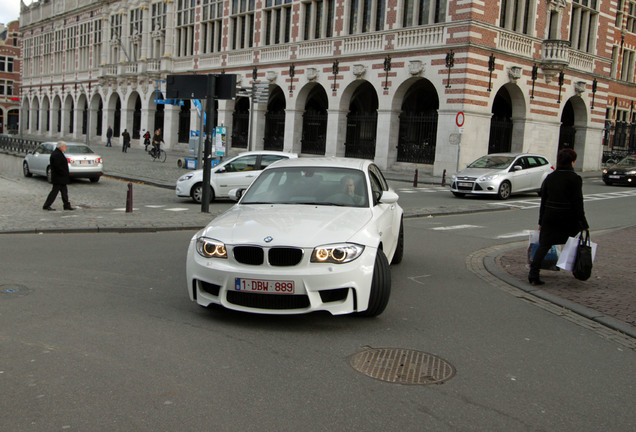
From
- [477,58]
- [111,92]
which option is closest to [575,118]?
[477,58]

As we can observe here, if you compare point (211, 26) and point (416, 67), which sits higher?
point (211, 26)

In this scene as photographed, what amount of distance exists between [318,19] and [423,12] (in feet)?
25.0

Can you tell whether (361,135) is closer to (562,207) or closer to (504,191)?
(504,191)

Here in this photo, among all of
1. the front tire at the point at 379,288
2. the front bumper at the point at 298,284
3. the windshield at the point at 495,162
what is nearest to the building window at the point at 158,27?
the windshield at the point at 495,162

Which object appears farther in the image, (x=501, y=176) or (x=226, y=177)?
(x=501, y=176)

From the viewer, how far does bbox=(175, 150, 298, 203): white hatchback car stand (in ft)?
56.9

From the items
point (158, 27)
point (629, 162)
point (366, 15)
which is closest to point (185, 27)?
point (158, 27)

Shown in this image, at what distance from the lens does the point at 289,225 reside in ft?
19.4

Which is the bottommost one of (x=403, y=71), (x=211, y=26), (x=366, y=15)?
(x=403, y=71)

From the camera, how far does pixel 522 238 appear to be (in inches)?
499

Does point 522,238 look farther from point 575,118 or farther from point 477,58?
point 575,118

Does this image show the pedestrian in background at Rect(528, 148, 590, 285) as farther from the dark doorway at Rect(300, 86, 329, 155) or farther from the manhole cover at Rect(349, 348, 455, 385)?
the dark doorway at Rect(300, 86, 329, 155)

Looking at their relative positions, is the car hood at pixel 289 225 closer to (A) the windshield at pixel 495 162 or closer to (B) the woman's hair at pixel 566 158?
(B) the woman's hair at pixel 566 158

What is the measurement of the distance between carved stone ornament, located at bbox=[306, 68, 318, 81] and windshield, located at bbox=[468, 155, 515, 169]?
15.8 meters
